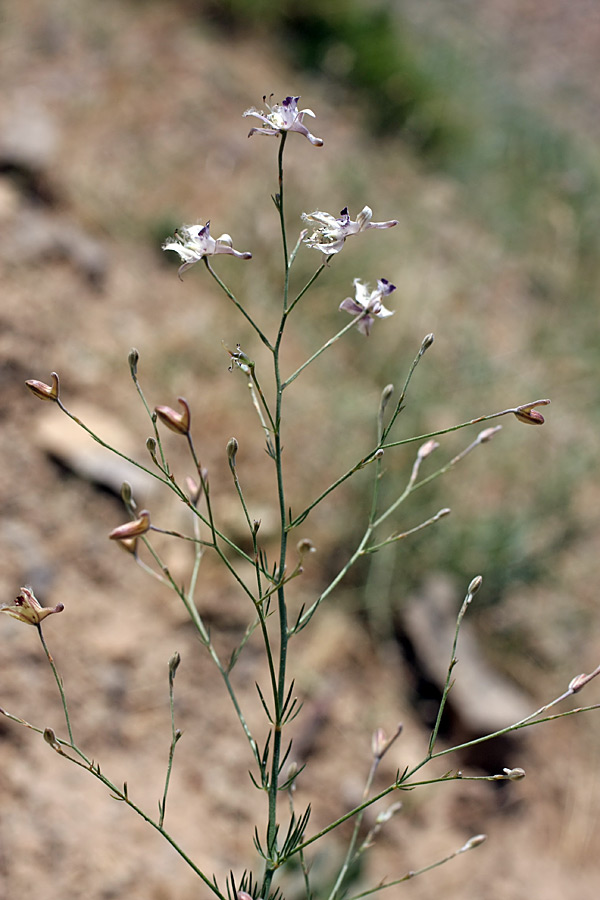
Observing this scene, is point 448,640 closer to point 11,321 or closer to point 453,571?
point 453,571

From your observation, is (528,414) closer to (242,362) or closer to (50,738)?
(242,362)

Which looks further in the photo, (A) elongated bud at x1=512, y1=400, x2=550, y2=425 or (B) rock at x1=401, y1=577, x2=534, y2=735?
(B) rock at x1=401, y1=577, x2=534, y2=735

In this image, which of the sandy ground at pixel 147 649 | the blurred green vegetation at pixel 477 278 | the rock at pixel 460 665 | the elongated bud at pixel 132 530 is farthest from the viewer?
the blurred green vegetation at pixel 477 278

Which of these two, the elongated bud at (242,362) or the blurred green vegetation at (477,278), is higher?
the blurred green vegetation at (477,278)

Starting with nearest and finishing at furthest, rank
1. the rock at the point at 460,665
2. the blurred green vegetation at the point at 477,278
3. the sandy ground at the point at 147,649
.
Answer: the sandy ground at the point at 147,649, the rock at the point at 460,665, the blurred green vegetation at the point at 477,278

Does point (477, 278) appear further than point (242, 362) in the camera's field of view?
Yes

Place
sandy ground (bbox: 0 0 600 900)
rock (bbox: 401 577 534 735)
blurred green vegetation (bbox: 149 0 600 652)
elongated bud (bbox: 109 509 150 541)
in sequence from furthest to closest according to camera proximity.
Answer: blurred green vegetation (bbox: 149 0 600 652) < rock (bbox: 401 577 534 735) < sandy ground (bbox: 0 0 600 900) < elongated bud (bbox: 109 509 150 541)

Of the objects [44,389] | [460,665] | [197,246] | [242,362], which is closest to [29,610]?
[44,389]

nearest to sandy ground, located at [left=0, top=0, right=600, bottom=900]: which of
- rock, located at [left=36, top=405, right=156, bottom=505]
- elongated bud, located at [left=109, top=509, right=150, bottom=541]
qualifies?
rock, located at [left=36, top=405, right=156, bottom=505]

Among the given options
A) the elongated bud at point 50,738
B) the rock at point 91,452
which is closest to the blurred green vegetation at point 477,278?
the rock at point 91,452

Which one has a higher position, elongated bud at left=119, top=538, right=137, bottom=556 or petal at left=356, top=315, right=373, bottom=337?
petal at left=356, top=315, right=373, bottom=337

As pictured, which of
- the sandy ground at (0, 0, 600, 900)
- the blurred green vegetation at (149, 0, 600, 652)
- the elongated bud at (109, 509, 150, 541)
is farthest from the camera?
the blurred green vegetation at (149, 0, 600, 652)

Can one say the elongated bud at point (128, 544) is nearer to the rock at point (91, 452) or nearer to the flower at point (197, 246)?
the flower at point (197, 246)

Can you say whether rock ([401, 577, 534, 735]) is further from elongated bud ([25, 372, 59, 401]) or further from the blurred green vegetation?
elongated bud ([25, 372, 59, 401])
